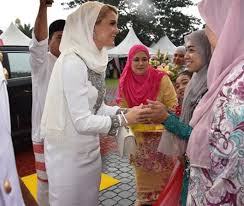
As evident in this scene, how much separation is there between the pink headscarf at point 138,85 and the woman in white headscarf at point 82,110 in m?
1.42

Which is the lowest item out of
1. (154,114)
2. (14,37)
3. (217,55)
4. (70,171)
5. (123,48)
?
(123,48)

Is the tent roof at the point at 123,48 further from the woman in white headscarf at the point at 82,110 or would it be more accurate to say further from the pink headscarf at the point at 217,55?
the pink headscarf at the point at 217,55

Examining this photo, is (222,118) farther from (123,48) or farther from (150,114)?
(123,48)

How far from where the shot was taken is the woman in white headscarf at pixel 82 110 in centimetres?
226

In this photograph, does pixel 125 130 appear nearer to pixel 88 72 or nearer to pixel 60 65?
pixel 88 72

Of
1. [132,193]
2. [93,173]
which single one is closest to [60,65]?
[93,173]

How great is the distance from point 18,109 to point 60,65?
365cm

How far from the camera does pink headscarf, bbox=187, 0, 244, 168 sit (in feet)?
5.32

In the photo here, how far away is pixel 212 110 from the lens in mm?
1686

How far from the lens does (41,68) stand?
300 cm

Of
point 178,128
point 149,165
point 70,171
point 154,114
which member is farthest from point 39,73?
point 149,165

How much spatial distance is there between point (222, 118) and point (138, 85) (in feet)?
8.07

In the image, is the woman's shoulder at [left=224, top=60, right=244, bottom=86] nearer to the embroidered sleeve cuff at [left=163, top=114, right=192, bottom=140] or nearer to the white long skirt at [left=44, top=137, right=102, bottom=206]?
the embroidered sleeve cuff at [left=163, top=114, right=192, bottom=140]

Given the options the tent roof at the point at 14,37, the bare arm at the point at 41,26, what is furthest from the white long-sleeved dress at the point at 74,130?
the tent roof at the point at 14,37
